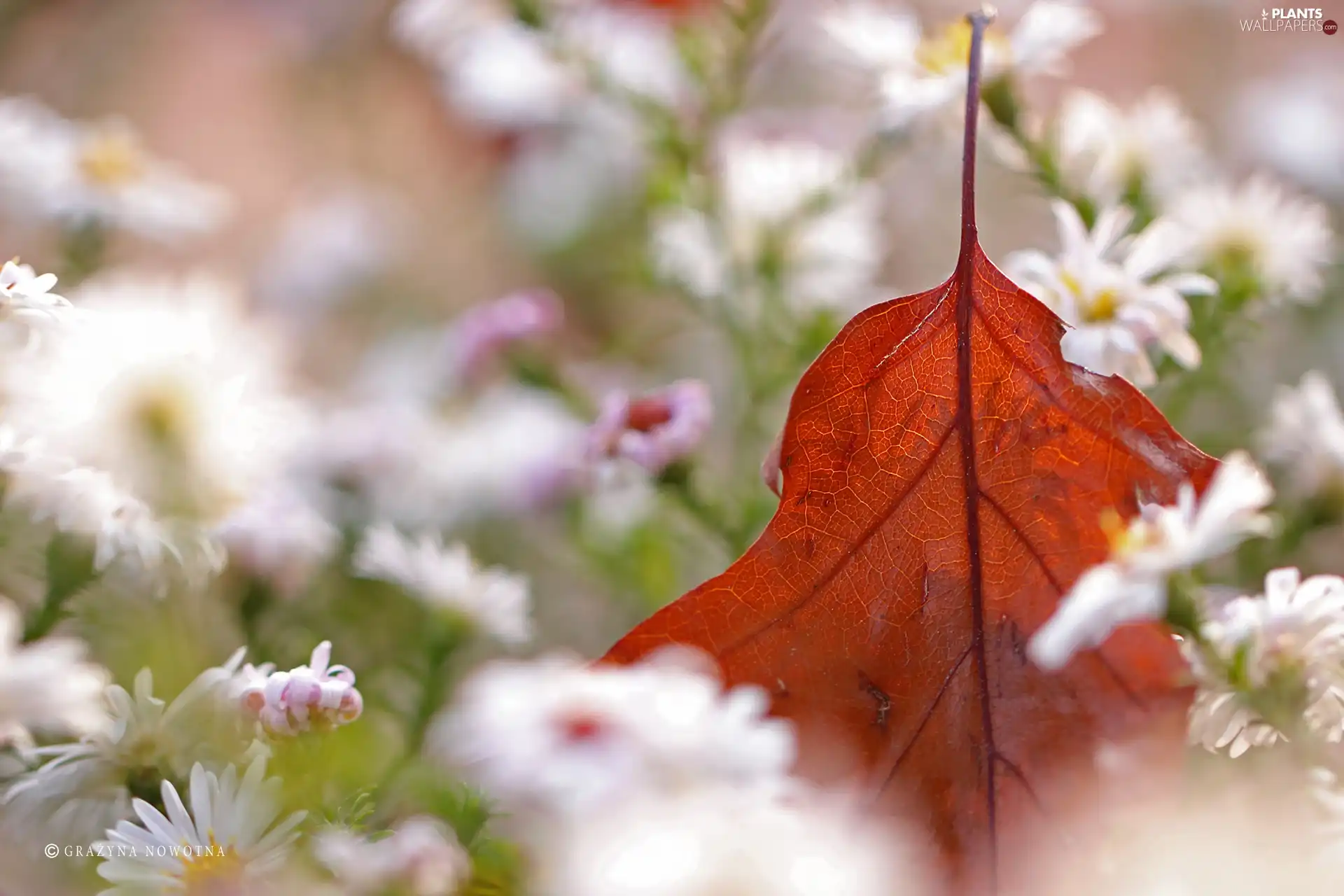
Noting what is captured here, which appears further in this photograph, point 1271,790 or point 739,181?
point 739,181

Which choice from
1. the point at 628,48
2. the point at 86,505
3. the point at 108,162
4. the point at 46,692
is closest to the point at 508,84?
the point at 628,48

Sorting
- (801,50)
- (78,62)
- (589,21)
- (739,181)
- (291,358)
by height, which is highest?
(78,62)

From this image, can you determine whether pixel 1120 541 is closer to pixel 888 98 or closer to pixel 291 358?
pixel 888 98

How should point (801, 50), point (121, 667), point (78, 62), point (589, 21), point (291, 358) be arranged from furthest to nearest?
point (78, 62)
point (801, 50)
point (291, 358)
point (589, 21)
point (121, 667)

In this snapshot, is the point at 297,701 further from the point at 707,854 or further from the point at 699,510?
the point at 699,510

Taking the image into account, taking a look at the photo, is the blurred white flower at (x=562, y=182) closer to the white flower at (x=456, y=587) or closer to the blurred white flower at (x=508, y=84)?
the blurred white flower at (x=508, y=84)

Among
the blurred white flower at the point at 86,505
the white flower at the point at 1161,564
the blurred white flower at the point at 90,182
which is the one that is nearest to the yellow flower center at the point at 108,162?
the blurred white flower at the point at 90,182

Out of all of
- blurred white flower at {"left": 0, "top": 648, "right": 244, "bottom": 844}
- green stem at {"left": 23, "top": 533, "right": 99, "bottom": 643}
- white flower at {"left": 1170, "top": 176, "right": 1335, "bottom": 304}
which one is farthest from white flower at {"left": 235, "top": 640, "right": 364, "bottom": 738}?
white flower at {"left": 1170, "top": 176, "right": 1335, "bottom": 304}

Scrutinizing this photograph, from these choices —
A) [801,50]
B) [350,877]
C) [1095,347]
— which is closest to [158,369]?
[350,877]
